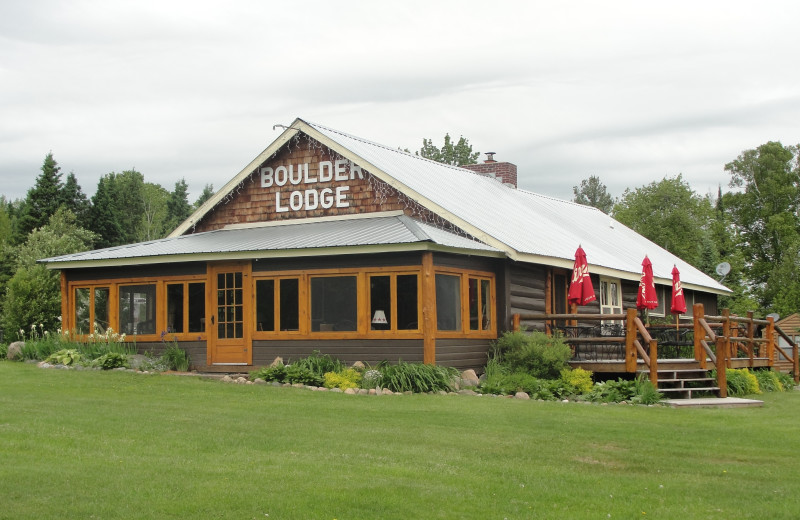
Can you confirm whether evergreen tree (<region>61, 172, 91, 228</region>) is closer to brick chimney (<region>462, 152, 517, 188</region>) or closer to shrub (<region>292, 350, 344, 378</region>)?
brick chimney (<region>462, 152, 517, 188</region>)

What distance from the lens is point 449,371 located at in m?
19.9

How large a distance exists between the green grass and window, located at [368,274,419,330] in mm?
3189

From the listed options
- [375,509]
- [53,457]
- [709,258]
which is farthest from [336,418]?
[709,258]

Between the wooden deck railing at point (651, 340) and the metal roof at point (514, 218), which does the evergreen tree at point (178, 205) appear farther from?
the wooden deck railing at point (651, 340)

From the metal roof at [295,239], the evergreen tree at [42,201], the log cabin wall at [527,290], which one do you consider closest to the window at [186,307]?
the metal roof at [295,239]

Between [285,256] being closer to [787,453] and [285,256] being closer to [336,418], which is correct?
[336,418]

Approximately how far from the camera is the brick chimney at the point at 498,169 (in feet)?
111

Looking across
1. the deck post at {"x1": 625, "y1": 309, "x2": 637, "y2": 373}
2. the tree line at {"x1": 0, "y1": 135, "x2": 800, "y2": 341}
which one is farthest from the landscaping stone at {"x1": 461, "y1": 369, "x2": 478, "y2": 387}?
the tree line at {"x1": 0, "y1": 135, "x2": 800, "y2": 341}

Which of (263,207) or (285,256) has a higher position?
(263,207)

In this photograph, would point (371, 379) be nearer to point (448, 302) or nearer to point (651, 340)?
point (448, 302)

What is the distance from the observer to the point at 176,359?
74.3ft

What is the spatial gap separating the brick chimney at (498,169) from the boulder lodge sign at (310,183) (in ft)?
34.3

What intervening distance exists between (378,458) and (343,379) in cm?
807

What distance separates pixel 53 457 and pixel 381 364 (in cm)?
1021
